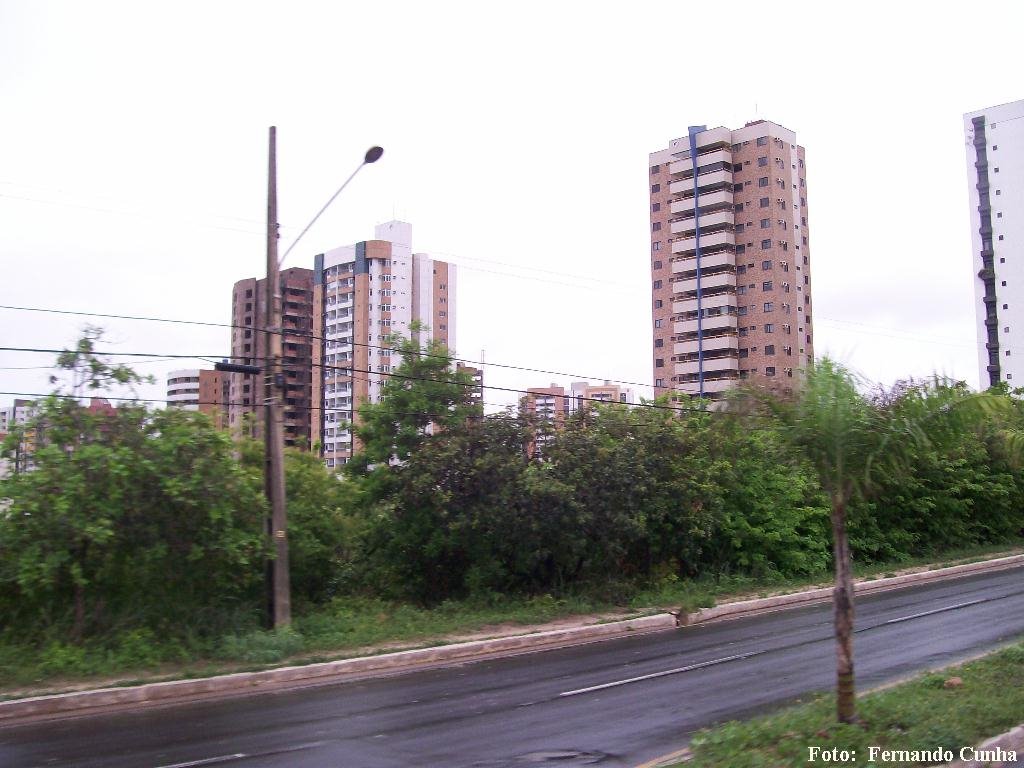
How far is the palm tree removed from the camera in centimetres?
817

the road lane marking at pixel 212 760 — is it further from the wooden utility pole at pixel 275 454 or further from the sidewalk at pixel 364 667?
the wooden utility pole at pixel 275 454

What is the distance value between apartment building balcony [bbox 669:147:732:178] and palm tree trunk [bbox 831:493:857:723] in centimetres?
8759

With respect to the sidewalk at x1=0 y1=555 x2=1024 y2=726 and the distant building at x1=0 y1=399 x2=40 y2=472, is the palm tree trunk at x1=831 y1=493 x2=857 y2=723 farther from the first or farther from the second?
the distant building at x1=0 y1=399 x2=40 y2=472

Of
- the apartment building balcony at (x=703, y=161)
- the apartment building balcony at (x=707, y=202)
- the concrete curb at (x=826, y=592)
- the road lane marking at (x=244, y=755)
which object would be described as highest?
the apartment building balcony at (x=703, y=161)

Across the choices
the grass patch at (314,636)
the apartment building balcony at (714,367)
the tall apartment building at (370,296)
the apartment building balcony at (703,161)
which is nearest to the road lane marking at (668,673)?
the grass patch at (314,636)

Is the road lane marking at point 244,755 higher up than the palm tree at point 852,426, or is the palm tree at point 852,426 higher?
the palm tree at point 852,426

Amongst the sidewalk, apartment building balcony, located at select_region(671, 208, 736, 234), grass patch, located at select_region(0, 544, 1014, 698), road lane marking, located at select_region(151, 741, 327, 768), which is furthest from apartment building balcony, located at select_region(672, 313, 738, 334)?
road lane marking, located at select_region(151, 741, 327, 768)

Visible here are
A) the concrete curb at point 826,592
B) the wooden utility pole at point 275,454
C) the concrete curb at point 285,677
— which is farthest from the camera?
the concrete curb at point 826,592

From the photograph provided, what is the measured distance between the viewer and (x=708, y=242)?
92.1 meters

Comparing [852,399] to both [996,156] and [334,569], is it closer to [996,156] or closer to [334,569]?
[334,569]

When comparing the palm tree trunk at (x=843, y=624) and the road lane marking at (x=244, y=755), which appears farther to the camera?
the road lane marking at (x=244, y=755)

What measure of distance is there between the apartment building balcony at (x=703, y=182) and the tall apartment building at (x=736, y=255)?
102 mm

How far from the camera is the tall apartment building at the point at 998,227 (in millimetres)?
88875

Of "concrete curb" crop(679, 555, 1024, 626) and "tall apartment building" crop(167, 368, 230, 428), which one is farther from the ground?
"tall apartment building" crop(167, 368, 230, 428)
